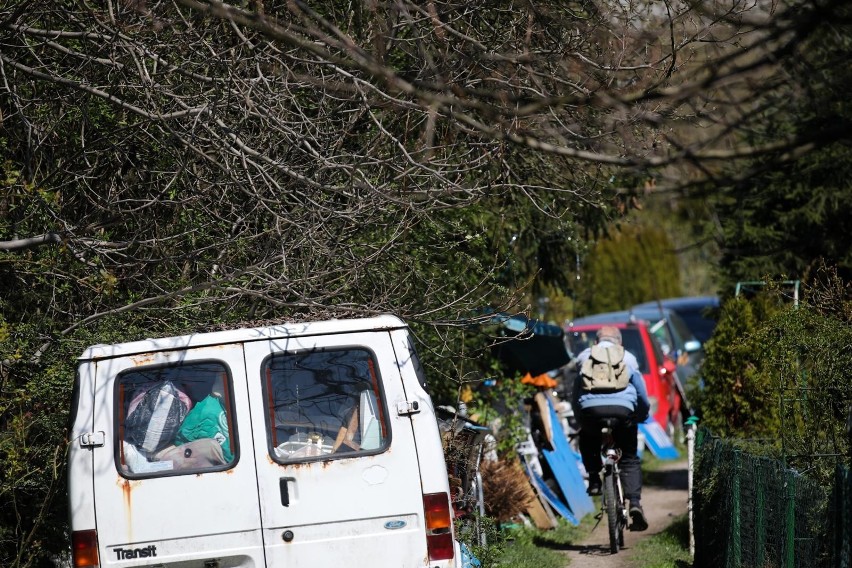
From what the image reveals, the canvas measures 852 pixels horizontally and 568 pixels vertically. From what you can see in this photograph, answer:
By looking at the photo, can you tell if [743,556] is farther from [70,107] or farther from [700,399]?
[70,107]

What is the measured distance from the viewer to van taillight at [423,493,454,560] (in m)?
5.84

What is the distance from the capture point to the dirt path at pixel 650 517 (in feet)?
31.9

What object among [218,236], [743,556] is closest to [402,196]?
[218,236]

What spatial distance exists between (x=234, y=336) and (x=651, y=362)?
12.9m

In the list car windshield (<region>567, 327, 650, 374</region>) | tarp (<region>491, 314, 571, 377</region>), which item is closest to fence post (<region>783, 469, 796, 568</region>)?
tarp (<region>491, 314, 571, 377</region>)

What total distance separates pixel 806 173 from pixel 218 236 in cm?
815

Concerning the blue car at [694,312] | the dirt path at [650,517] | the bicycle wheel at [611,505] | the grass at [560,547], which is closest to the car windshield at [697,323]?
the blue car at [694,312]

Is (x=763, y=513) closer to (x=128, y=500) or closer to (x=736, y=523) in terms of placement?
(x=736, y=523)

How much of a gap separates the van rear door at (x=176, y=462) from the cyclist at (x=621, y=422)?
4.98 metres

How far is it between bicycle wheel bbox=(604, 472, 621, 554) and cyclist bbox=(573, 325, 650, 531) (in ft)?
1.47

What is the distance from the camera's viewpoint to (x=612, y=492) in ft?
32.0

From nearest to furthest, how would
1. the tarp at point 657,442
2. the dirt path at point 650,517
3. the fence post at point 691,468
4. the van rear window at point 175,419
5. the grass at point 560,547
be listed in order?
the van rear window at point 175,419 → the grass at point 560,547 → the fence post at point 691,468 → the dirt path at point 650,517 → the tarp at point 657,442

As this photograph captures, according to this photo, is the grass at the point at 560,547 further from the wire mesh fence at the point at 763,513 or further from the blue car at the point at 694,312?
the blue car at the point at 694,312

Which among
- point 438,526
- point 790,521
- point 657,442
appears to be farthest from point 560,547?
point 657,442
